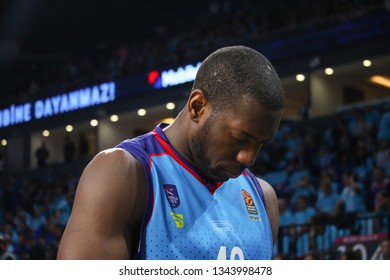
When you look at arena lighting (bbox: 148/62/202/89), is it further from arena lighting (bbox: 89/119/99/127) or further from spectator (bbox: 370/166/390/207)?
spectator (bbox: 370/166/390/207)

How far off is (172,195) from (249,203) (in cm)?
43

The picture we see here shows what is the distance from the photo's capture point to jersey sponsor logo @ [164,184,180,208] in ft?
7.44

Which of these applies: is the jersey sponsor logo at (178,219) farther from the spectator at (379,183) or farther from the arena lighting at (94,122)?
the arena lighting at (94,122)

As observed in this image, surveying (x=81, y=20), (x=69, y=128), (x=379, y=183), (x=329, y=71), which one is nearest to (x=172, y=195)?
(x=379, y=183)

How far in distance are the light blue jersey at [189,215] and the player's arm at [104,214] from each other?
0.26 ft

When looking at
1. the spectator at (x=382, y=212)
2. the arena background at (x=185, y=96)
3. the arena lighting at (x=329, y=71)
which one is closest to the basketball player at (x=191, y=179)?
the arena background at (x=185, y=96)

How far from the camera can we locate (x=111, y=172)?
2.11m

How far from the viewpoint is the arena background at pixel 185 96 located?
11016mm

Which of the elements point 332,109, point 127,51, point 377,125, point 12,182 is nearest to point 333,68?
point 332,109

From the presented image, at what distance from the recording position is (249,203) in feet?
8.57

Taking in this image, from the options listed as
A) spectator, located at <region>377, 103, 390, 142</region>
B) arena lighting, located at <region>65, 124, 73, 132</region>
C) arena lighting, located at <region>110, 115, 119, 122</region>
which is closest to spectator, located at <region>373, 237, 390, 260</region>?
spectator, located at <region>377, 103, 390, 142</region>
